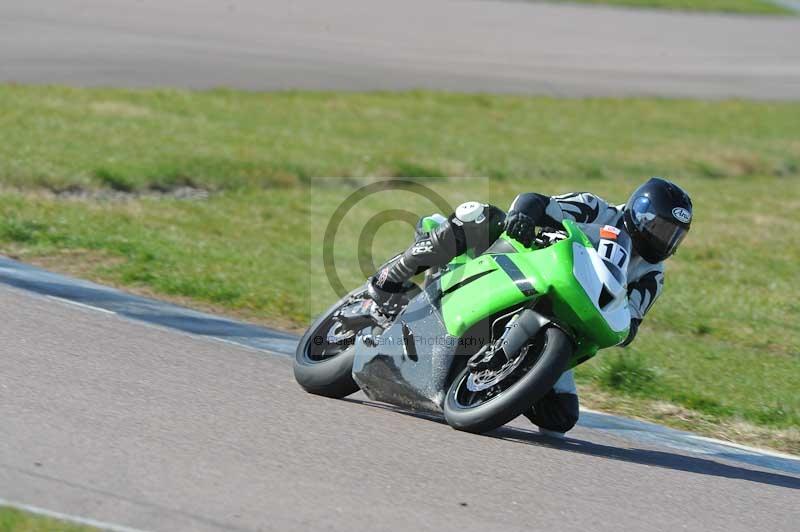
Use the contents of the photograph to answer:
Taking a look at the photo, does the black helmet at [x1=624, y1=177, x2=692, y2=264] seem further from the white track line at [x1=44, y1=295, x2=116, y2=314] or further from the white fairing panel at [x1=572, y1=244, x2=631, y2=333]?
the white track line at [x1=44, y1=295, x2=116, y2=314]

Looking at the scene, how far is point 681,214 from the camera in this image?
639cm

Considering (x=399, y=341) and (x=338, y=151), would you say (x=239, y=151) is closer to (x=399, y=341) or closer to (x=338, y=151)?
(x=338, y=151)

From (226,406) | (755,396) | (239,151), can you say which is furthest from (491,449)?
(239,151)

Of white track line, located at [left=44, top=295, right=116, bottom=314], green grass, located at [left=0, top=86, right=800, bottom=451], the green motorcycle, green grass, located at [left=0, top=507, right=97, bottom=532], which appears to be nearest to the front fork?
the green motorcycle

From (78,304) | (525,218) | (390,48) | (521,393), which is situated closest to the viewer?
(521,393)

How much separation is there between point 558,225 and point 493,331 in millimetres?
640

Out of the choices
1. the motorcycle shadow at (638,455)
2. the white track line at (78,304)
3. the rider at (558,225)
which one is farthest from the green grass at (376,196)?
the rider at (558,225)

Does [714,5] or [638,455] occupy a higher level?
[714,5]

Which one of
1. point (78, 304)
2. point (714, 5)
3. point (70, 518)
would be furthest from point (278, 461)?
point (714, 5)

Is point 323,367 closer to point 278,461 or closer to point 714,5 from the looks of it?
point 278,461

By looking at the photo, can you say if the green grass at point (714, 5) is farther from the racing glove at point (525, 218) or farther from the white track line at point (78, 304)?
the racing glove at point (525, 218)

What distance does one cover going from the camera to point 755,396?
855 cm

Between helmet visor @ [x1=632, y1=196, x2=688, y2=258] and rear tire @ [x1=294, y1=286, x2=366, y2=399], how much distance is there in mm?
1634

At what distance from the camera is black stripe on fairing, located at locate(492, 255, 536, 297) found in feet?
20.0
